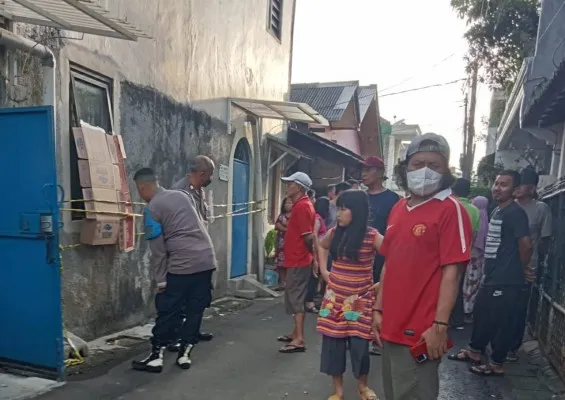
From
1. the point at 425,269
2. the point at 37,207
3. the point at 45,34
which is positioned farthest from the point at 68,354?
the point at 425,269

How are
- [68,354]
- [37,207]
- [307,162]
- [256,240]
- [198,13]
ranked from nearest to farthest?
1. [37,207]
2. [68,354]
3. [198,13]
4. [256,240]
5. [307,162]

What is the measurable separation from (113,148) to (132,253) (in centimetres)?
122

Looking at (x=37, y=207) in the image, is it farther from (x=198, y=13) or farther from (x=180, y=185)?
(x=198, y=13)

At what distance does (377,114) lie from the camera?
23375mm

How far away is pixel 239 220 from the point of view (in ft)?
31.1

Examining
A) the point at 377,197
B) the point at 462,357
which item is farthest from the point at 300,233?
the point at 462,357

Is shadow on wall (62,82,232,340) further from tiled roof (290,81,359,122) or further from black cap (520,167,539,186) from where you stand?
tiled roof (290,81,359,122)

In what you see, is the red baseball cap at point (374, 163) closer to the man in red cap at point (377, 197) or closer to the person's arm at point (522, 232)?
the man in red cap at point (377, 197)

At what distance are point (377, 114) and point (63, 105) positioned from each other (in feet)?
64.8

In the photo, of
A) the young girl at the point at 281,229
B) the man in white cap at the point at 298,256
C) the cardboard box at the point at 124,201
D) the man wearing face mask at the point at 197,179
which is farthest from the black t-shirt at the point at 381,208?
the young girl at the point at 281,229

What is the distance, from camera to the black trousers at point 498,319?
15.7 ft

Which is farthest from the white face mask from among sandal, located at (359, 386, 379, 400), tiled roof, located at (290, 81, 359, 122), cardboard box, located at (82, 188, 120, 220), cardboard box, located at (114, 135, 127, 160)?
tiled roof, located at (290, 81, 359, 122)

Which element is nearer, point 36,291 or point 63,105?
Result: point 36,291

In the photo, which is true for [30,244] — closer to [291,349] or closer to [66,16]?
A: [66,16]
